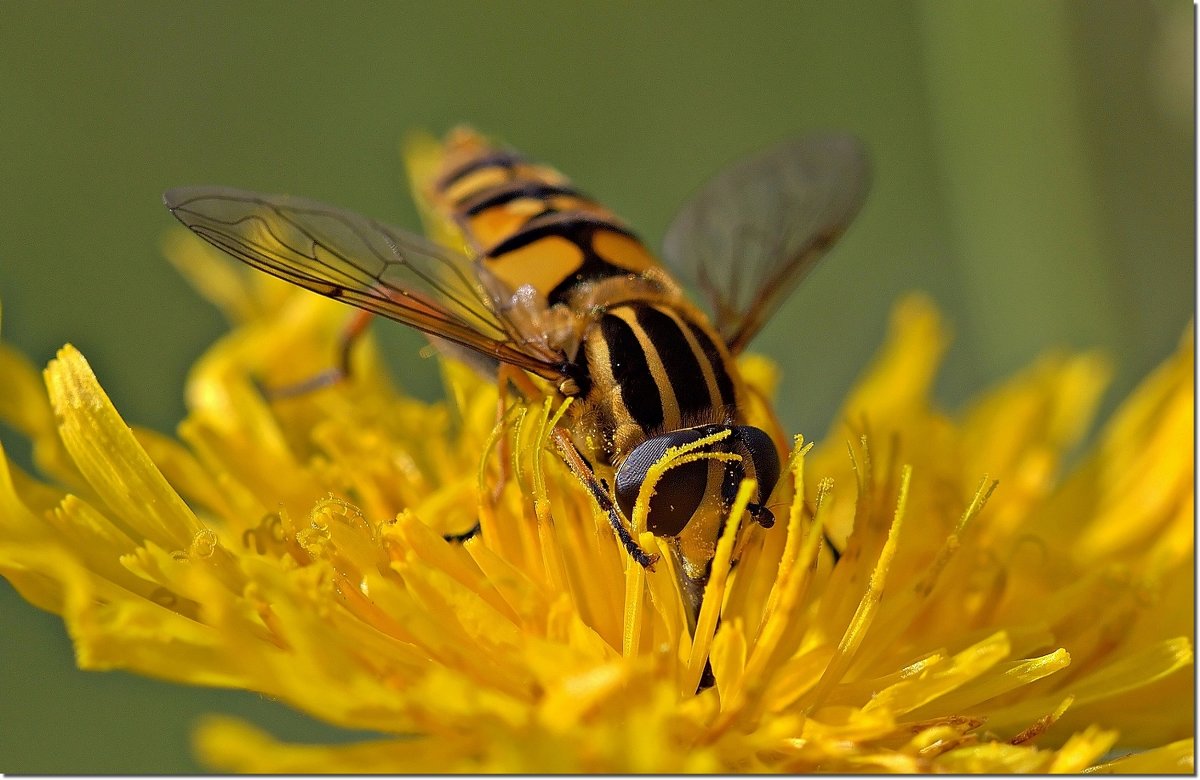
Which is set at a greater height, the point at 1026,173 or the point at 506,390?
the point at 1026,173

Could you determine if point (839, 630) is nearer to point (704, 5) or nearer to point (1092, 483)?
point (1092, 483)

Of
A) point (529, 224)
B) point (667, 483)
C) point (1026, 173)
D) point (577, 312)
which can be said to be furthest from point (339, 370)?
point (1026, 173)

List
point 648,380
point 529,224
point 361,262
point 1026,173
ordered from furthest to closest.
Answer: point 1026,173, point 529,224, point 361,262, point 648,380

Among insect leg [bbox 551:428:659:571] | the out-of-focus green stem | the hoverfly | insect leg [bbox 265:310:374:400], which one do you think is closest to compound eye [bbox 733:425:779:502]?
the hoverfly

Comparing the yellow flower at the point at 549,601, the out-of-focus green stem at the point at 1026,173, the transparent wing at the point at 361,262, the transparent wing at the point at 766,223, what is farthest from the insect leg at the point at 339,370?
the out-of-focus green stem at the point at 1026,173

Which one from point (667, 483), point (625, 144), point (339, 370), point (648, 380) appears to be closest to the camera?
point (667, 483)

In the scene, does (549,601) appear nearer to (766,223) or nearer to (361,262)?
(361,262)

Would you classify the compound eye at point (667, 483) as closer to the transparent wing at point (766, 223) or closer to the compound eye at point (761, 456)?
the compound eye at point (761, 456)

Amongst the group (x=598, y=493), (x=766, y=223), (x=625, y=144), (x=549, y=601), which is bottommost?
(x=549, y=601)
